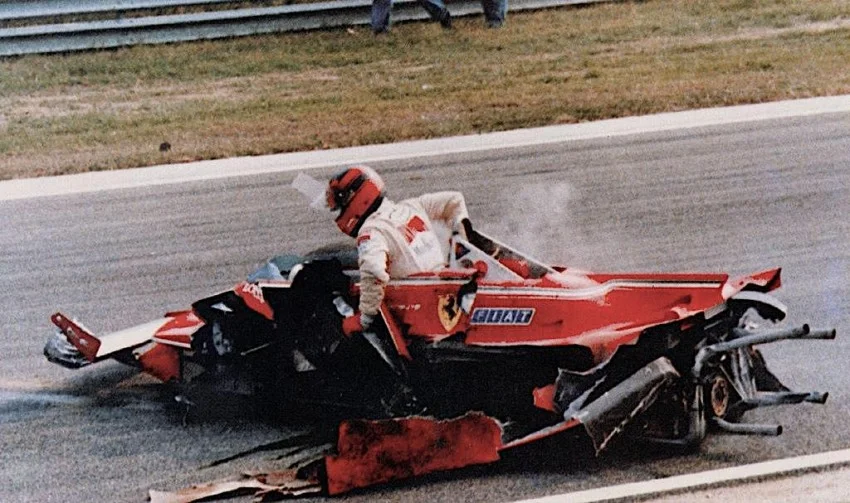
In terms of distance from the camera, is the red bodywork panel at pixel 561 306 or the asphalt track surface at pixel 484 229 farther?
the asphalt track surface at pixel 484 229

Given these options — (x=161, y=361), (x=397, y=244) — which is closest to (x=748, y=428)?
(x=397, y=244)

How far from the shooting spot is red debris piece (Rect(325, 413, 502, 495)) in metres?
6.30

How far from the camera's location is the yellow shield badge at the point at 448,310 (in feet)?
21.8

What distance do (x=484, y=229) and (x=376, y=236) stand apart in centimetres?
362

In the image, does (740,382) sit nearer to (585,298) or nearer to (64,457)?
(585,298)

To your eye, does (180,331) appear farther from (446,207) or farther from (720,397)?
(720,397)

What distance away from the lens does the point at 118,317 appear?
8.88 m

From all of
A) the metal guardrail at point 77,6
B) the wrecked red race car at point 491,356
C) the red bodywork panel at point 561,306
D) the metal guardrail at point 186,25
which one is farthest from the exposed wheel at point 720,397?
the metal guardrail at point 77,6

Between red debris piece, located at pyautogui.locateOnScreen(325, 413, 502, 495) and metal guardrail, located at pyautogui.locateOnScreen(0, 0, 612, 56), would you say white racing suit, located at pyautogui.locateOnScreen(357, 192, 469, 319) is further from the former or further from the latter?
metal guardrail, located at pyautogui.locateOnScreen(0, 0, 612, 56)

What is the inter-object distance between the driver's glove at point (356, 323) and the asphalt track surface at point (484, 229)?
0.79m

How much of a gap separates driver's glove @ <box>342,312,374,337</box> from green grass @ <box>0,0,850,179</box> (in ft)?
19.9

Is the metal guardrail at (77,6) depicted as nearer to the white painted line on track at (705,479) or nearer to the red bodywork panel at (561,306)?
the red bodywork panel at (561,306)

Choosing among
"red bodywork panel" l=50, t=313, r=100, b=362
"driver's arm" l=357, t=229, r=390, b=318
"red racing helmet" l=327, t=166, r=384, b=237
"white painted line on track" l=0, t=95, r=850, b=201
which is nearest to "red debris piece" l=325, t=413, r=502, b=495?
"driver's arm" l=357, t=229, r=390, b=318

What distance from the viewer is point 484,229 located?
1023 cm
